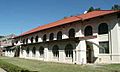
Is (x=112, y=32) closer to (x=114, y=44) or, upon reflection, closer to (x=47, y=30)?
(x=114, y=44)

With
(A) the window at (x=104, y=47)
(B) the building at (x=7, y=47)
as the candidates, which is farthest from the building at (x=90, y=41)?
(B) the building at (x=7, y=47)

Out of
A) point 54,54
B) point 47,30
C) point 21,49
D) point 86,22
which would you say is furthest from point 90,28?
point 21,49

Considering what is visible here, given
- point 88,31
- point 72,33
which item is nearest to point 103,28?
point 88,31

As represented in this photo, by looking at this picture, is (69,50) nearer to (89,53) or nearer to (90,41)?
(89,53)

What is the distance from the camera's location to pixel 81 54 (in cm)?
2944

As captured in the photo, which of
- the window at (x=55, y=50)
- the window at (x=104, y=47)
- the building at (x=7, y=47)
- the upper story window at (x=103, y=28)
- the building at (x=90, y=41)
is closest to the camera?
the building at (x=90, y=41)

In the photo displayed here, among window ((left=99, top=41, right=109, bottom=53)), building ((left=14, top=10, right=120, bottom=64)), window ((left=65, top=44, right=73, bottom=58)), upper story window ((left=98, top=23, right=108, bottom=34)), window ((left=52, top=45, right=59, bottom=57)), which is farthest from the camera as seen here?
window ((left=52, top=45, right=59, bottom=57))

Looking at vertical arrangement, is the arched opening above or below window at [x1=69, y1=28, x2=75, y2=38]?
below

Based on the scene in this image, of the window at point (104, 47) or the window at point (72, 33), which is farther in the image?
the window at point (72, 33)

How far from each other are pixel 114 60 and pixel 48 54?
15.4 m

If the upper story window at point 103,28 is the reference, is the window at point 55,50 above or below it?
below

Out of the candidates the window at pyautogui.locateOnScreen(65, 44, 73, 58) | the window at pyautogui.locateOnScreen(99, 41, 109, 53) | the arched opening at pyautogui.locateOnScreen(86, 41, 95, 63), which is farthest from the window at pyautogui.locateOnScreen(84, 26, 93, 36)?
the window at pyautogui.locateOnScreen(65, 44, 73, 58)

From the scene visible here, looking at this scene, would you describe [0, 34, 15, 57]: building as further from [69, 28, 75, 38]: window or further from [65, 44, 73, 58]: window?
[65, 44, 73, 58]: window

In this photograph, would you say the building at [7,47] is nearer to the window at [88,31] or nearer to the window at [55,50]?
the window at [55,50]
